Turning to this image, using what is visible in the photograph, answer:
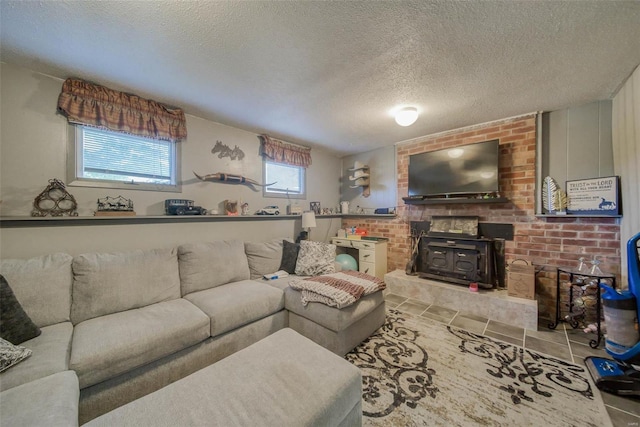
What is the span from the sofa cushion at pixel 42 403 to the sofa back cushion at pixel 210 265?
111 cm

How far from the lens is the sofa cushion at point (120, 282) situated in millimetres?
1657

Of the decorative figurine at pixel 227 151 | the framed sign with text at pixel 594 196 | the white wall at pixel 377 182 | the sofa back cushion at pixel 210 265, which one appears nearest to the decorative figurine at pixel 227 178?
the decorative figurine at pixel 227 151

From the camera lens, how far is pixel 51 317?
150 cm

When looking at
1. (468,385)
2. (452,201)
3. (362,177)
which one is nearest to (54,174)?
(468,385)

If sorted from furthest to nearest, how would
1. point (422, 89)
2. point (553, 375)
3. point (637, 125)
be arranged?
point (422, 89)
point (637, 125)
point (553, 375)

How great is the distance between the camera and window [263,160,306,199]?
3453mm

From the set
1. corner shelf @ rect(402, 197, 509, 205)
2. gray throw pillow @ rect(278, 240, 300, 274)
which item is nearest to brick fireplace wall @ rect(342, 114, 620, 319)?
corner shelf @ rect(402, 197, 509, 205)

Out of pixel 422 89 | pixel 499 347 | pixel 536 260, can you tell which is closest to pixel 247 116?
pixel 422 89

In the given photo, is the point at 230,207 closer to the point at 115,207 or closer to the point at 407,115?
the point at 115,207

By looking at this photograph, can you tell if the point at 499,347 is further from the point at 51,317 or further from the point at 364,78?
the point at 51,317

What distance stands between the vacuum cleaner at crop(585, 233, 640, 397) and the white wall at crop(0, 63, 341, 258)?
3.60 metres

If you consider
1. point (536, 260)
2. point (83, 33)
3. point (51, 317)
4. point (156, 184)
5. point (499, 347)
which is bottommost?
point (499, 347)

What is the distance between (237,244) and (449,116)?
3009mm

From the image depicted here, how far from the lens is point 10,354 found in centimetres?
111
